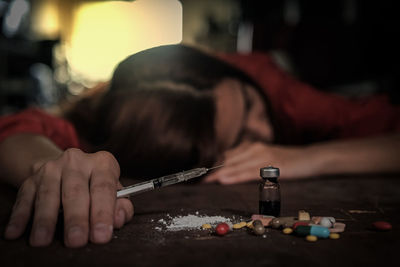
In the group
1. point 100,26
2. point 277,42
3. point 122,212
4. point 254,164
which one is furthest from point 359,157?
point 100,26

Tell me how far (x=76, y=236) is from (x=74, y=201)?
0.04 metres

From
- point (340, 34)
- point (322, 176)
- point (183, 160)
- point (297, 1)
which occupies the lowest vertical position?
point (322, 176)

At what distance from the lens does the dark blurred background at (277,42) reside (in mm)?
2432

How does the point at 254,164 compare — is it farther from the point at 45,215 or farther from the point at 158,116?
the point at 45,215

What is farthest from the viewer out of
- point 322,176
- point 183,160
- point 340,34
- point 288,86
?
point 340,34

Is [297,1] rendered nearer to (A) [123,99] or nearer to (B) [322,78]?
(B) [322,78]

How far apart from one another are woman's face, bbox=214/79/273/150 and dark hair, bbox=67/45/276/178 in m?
0.06

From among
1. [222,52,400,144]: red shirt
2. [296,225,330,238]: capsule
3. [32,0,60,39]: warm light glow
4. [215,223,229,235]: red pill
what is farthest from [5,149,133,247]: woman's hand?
[32,0,60,39]: warm light glow

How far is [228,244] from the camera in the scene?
45 cm

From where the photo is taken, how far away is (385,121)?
1.60 meters

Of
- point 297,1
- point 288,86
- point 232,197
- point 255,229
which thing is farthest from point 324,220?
point 297,1

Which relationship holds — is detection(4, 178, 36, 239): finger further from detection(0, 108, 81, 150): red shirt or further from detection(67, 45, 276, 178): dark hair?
detection(0, 108, 81, 150): red shirt

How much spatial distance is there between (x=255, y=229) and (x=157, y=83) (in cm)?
60

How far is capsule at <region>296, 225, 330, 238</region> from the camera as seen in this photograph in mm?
463
